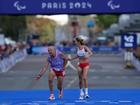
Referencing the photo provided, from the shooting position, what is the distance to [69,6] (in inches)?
904

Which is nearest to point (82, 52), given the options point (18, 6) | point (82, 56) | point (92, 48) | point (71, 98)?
point (82, 56)

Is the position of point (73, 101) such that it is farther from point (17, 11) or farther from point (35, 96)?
point (17, 11)

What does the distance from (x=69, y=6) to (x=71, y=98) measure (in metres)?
5.41

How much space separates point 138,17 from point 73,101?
121ft

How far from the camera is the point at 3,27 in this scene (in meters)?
93.0

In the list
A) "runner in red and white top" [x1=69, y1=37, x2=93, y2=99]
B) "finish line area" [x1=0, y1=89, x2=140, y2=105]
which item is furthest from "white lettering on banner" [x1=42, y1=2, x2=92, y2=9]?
"runner in red and white top" [x1=69, y1=37, x2=93, y2=99]

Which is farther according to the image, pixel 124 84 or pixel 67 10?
pixel 124 84

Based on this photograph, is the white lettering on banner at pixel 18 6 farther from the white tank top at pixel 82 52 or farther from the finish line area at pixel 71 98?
the white tank top at pixel 82 52

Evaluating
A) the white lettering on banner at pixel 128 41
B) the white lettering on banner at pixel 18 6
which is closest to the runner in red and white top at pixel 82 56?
the white lettering on banner at pixel 18 6

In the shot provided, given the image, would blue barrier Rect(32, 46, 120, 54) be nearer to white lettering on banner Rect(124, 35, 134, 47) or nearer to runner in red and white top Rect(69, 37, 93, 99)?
white lettering on banner Rect(124, 35, 134, 47)

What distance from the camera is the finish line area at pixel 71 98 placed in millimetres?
17297

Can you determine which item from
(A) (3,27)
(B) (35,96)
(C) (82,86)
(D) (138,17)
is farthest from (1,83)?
(A) (3,27)

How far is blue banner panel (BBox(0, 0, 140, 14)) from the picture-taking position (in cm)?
2298

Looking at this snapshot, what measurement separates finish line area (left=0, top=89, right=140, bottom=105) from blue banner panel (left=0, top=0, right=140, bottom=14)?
338 cm
